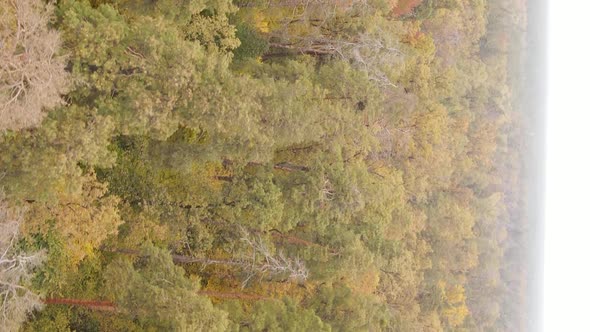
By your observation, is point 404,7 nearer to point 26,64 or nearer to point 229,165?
point 229,165

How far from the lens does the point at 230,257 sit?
1216 inches

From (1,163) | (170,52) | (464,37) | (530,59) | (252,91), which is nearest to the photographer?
(1,163)

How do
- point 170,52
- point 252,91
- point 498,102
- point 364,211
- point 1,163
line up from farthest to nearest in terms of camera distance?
point 498,102, point 364,211, point 252,91, point 170,52, point 1,163

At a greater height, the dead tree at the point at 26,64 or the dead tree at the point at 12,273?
the dead tree at the point at 26,64

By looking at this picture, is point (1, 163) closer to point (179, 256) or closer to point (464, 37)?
point (179, 256)

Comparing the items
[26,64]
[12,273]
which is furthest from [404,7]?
[12,273]

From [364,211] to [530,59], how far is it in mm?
46224

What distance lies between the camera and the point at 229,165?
3008 cm

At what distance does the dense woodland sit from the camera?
1959 centimetres

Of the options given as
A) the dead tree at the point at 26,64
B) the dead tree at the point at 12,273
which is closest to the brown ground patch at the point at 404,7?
the dead tree at the point at 26,64

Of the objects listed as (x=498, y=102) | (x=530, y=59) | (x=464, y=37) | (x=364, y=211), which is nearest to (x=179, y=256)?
(x=364, y=211)

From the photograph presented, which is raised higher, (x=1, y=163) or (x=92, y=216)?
(x=1, y=163)

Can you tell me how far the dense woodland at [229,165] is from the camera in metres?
19.6

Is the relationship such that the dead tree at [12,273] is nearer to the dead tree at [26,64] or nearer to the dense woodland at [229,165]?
the dense woodland at [229,165]
